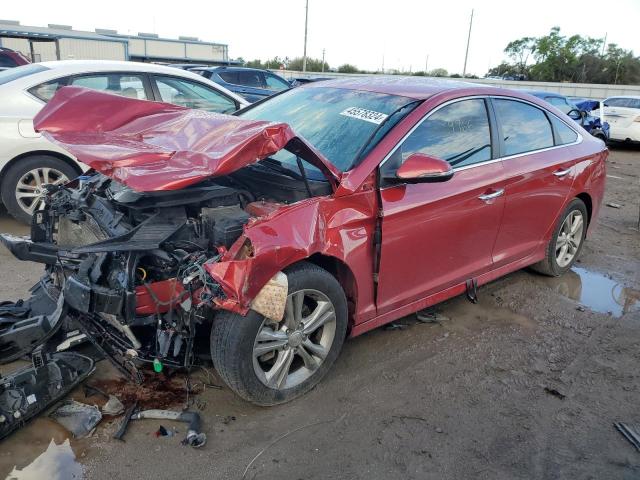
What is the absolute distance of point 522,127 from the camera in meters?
4.26

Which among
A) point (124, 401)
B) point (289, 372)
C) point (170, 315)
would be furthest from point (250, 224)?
point (124, 401)

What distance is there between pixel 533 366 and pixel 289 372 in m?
1.70

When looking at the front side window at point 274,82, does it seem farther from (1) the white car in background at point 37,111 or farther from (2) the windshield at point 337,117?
(2) the windshield at point 337,117

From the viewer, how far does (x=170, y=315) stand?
274cm

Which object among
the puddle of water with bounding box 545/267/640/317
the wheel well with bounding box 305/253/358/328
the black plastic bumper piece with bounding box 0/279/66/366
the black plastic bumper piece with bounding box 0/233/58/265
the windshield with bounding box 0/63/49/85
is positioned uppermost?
the windshield with bounding box 0/63/49/85

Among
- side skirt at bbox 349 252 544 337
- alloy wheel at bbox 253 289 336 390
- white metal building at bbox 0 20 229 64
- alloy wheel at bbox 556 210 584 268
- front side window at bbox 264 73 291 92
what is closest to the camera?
alloy wheel at bbox 253 289 336 390

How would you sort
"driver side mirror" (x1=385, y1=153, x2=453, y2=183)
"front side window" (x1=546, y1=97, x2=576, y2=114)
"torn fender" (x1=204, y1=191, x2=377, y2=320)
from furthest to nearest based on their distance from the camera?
1. "front side window" (x1=546, y1=97, x2=576, y2=114)
2. "driver side mirror" (x1=385, y1=153, x2=453, y2=183)
3. "torn fender" (x1=204, y1=191, x2=377, y2=320)

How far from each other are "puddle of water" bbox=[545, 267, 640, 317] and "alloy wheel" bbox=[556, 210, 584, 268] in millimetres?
200

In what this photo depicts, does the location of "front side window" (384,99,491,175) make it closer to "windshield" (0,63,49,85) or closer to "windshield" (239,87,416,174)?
"windshield" (239,87,416,174)

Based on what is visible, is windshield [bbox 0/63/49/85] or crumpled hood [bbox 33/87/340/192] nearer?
crumpled hood [bbox 33/87/340/192]

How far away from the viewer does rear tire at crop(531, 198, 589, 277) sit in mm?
4848

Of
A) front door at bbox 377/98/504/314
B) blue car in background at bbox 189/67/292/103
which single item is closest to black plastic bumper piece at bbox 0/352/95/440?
front door at bbox 377/98/504/314

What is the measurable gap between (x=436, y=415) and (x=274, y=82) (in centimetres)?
1310

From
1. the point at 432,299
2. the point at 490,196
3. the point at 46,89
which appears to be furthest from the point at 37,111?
the point at 490,196
